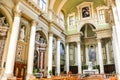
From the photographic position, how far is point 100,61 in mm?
17250

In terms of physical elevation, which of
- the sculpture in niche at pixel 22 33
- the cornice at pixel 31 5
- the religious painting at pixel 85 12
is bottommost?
the sculpture in niche at pixel 22 33

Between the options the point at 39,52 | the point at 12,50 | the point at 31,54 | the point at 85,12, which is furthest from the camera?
the point at 85,12

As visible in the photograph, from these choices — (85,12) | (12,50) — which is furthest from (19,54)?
(85,12)

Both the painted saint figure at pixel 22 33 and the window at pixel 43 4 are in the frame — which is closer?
the painted saint figure at pixel 22 33

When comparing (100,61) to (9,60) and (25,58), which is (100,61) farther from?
(9,60)

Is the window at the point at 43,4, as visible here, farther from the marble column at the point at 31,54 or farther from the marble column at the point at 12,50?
the marble column at the point at 12,50

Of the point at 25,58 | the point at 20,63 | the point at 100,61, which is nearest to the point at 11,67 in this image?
the point at 20,63

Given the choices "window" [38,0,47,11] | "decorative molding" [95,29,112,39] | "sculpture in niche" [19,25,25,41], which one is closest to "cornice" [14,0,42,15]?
"window" [38,0,47,11]

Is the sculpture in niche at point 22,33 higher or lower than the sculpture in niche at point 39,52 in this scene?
higher

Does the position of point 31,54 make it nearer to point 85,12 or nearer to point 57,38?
point 57,38

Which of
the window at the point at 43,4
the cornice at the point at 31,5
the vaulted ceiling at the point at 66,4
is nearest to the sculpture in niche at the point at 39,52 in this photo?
the cornice at the point at 31,5

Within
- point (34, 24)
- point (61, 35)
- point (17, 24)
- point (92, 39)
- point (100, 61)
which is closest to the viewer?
point (17, 24)

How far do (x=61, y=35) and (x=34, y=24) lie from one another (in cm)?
650

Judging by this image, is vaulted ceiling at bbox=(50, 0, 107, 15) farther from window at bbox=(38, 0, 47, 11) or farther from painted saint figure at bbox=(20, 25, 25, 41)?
painted saint figure at bbox=(20, 25, 25, 41)
